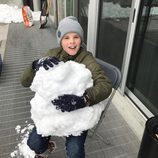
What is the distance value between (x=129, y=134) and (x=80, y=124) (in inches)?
35.9

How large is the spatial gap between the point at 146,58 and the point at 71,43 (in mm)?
780

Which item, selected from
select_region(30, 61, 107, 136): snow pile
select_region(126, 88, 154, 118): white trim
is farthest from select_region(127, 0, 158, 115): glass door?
select_region(30, 61, 107, 136): snow pile

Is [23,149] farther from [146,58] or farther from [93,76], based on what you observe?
[146,58]

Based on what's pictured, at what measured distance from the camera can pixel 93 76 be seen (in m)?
1.38

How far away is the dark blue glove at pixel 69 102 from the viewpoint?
1.18m

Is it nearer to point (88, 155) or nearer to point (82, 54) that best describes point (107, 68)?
point (82, 54)

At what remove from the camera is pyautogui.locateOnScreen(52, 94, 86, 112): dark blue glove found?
1.18 meters

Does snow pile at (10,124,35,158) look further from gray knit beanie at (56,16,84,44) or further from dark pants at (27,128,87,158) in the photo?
gray knit beanie at (56,16,84,44)

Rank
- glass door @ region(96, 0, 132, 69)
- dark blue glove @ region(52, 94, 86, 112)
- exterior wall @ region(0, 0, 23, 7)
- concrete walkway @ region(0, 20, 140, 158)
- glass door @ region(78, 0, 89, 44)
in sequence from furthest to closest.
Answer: exterior wall @ region(0, 0, 23, 7) → glass door @ region(78, 0, 89, 44) → glass door @ region(96, 0, 132, 69) → concrete walkway @ region(0, 20, 140, 158) → dark blue glove @ region(52, 94, 86, 112)

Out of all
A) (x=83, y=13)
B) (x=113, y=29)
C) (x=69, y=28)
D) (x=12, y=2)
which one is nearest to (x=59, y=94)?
(x=69, y=28)

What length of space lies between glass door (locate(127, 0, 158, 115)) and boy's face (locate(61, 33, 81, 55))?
2.20 ft

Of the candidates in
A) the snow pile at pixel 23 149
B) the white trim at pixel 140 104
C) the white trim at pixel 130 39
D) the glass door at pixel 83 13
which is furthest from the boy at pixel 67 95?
the glass door at pixel 83 13

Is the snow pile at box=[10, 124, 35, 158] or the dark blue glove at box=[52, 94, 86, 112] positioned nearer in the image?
the dark blue glove at box=[52, 94, 86, 112]

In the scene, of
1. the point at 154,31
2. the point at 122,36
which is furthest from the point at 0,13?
the point at 154,31
